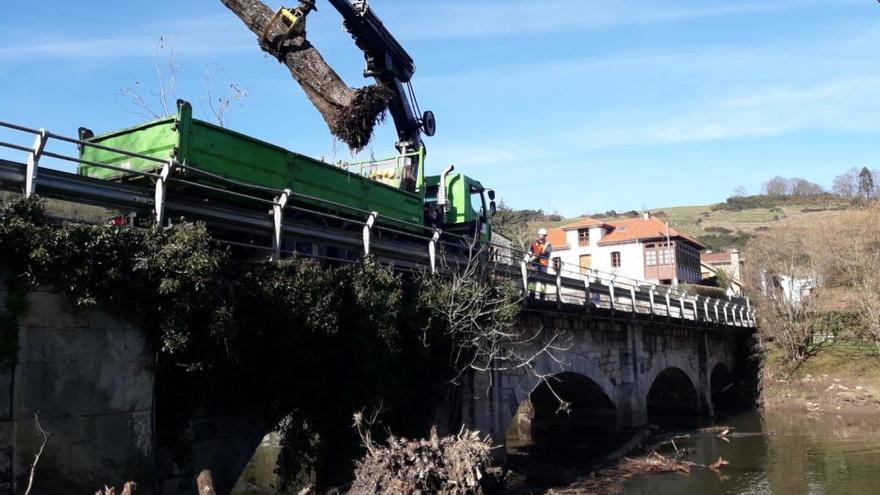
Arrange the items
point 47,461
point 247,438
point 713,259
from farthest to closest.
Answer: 1. point 713,259
2. point 247,438
3. point 47,461

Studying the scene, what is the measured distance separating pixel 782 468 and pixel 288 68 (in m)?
14.0

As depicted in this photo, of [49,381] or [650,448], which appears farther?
[650,448]

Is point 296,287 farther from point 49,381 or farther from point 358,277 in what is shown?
point 49,381

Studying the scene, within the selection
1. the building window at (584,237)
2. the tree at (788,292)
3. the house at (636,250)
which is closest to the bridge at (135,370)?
the tree at (788,292)

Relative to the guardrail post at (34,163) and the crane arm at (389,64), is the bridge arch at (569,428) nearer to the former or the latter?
the crane arm at (389,64)

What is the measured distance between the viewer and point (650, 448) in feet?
60.3

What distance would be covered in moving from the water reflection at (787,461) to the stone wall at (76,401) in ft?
33.1

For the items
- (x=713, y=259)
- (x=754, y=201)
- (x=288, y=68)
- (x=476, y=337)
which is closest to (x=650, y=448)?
(x=476, y=337)

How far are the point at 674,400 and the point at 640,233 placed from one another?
31141 mm

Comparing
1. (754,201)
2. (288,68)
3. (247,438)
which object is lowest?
(247,438)

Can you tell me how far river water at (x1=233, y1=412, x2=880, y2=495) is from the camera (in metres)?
14.1

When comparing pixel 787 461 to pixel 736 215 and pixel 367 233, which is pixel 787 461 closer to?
pixel 367 233

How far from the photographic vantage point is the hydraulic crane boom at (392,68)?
13.5 meters

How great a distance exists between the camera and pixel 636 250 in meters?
57.6
